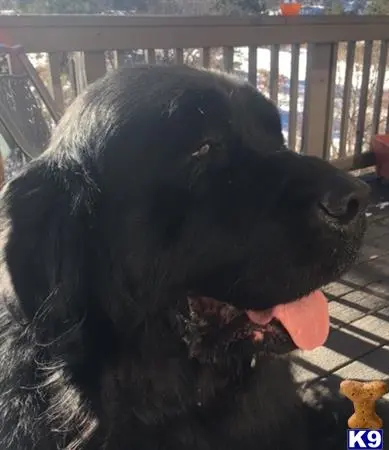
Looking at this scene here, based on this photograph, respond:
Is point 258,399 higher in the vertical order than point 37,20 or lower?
lower

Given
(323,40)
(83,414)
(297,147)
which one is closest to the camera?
(83,414)

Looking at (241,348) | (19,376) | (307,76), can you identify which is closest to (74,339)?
(19,376)

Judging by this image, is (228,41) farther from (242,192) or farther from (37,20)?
(242,192)

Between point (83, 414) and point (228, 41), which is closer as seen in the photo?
point (83, 414)

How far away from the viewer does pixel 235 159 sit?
1431mm

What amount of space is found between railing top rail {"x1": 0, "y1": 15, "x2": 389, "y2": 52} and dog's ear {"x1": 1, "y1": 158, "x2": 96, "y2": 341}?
1.60 metres

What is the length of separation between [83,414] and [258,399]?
45 cm

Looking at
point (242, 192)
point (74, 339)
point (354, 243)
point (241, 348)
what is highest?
point (242, 192)

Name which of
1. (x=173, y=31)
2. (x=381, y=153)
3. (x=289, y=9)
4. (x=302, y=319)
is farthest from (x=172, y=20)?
(x=302, y=319)

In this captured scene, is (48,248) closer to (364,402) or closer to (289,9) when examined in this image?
(364,402)

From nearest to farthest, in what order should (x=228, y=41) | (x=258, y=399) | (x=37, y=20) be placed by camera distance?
(x=258, y=399) < (x=37, y=20) < (x=228, y=41)

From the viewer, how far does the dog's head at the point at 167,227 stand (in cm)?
136

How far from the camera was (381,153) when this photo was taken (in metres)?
4.58

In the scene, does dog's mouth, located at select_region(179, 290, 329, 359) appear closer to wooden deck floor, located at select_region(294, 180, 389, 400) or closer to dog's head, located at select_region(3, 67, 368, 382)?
dog's head, located at select_region(3, 67, 368, 382)
